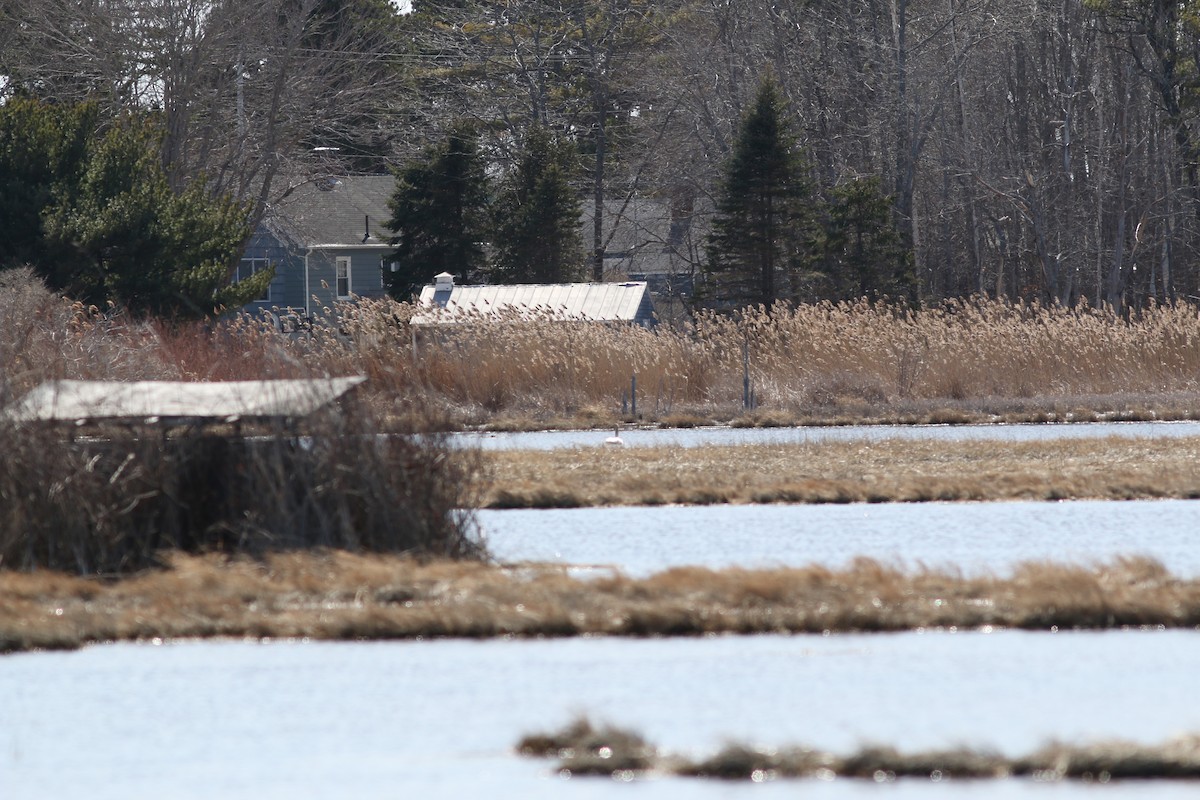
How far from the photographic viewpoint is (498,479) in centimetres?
1897

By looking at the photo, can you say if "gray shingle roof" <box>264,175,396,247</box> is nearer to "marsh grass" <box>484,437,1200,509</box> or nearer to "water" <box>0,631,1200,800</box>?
"marsh grass" <box>484,437,1200,509</box>

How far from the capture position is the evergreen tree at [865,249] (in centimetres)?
4403

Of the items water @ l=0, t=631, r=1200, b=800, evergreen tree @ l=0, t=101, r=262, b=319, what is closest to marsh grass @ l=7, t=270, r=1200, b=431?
evergreen tree @ l=0, t=101, r=262, b=319

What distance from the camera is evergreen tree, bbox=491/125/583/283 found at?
170 ft

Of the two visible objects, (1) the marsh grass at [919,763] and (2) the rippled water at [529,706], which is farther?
(2) the rippled water at [529,706]

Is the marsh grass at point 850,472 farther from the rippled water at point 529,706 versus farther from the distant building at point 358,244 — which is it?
the distant building at point 358,244

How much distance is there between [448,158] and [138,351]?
25.7 m

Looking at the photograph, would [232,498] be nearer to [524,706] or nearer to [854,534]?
[524,706]

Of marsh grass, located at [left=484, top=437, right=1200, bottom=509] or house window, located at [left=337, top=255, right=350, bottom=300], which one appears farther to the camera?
house window, located at [left=337, top=255, right=350, bottom=300]

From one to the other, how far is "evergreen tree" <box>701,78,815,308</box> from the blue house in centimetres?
A: 1615

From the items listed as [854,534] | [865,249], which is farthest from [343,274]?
[854,534]

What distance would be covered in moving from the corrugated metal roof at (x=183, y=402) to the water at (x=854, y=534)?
6.53 ft

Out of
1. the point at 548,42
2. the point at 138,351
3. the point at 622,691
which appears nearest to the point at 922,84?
the point at 548,42

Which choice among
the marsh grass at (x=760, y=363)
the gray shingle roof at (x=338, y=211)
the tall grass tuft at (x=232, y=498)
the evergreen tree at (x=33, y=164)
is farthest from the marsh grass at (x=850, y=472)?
the gray shingle roof at (x=338, y=211)
